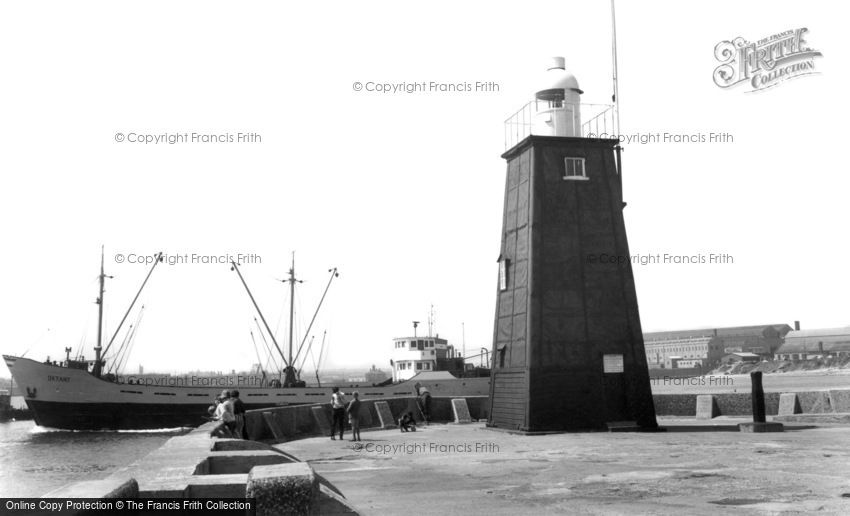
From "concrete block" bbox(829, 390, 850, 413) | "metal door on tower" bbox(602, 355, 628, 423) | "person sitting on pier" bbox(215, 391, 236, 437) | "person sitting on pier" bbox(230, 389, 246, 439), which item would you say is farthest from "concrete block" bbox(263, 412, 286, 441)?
"concrete block" bbox(829, 390, 850, 413)

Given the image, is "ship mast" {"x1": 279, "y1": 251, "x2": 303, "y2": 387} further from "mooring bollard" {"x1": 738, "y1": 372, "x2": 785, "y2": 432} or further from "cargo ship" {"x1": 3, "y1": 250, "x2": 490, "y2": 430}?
"mooring bollard" {"x1": 738, "y1": 372, "x2": 785, "y2": 432}

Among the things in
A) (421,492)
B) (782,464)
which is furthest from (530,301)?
(421,492)

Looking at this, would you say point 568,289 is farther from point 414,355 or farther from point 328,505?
point 414,355

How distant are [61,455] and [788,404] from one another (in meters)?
45.0

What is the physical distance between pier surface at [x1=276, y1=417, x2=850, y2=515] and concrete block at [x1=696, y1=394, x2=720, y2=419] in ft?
16.3

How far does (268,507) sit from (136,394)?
61.2 meters

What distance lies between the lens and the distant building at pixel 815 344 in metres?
161

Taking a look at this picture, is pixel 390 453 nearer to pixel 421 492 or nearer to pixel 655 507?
pixel 421 492

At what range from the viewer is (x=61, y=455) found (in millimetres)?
48594

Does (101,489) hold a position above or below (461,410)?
above

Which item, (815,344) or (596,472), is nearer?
(596,472)

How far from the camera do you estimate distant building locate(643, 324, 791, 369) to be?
17211cm

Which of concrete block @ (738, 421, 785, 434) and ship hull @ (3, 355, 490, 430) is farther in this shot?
ship hull @ (3, 355, 490, 430)

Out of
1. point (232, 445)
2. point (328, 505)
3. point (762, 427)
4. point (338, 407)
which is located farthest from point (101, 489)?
point (762, 427)
